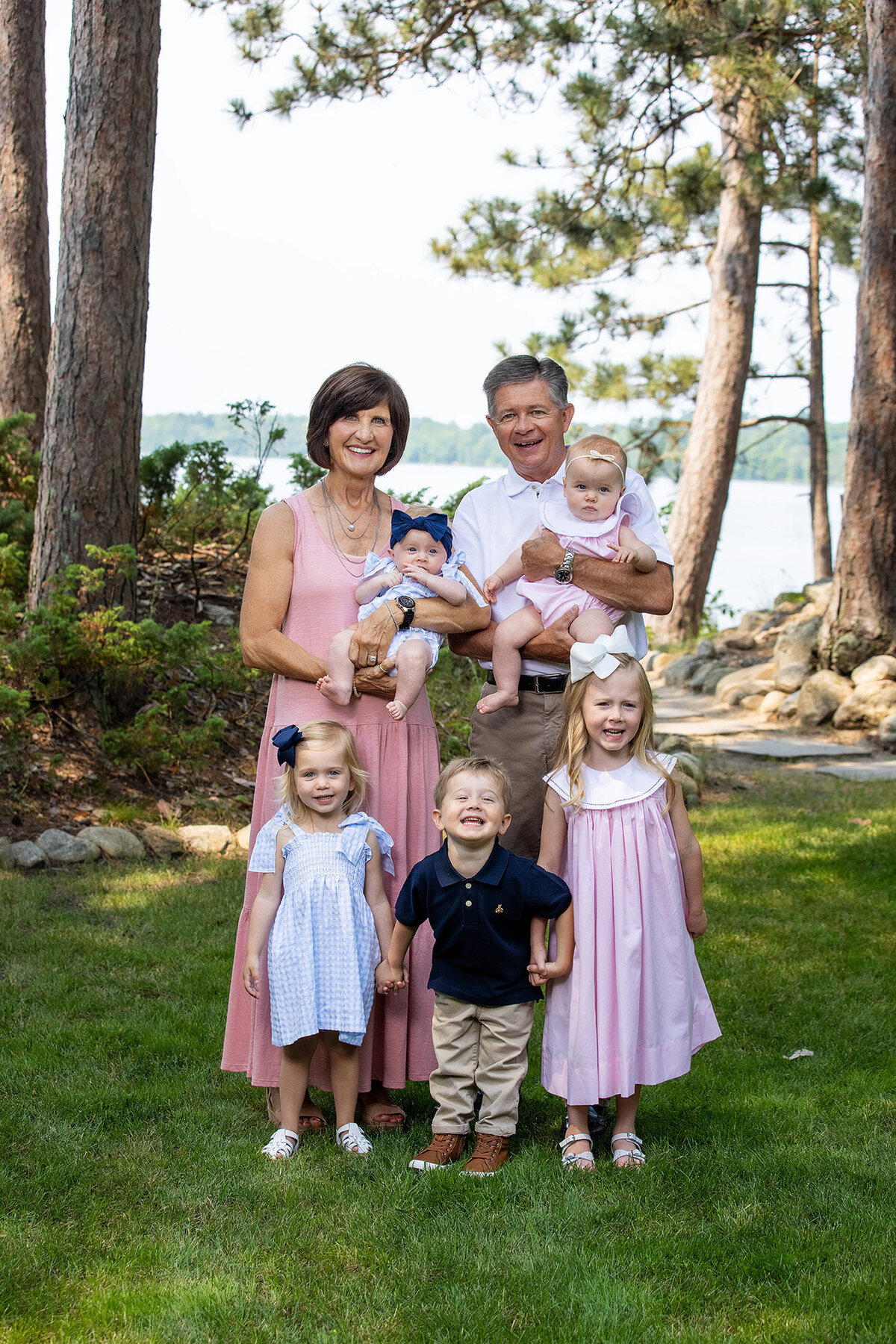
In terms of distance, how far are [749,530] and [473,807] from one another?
55.1m

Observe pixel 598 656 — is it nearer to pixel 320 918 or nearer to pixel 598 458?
pixel 598 458

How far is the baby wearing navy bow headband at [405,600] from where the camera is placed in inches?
120

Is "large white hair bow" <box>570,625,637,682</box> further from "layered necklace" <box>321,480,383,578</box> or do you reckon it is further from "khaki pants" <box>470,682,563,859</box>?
"layered necklace" <box>321,480,383,578</box>

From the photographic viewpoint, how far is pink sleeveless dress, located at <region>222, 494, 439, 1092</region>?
315cm

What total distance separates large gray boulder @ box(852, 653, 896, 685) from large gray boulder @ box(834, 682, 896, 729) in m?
0.05

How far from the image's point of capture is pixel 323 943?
10.0ft

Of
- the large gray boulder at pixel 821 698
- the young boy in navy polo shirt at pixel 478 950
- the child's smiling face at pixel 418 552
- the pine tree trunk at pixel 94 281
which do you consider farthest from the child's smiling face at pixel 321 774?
the large gray boulder at pixel 821 698

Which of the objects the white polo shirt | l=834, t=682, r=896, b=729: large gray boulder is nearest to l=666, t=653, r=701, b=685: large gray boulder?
l=834, t=682, r=896, b=729: large gray boulder

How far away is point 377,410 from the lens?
308cm

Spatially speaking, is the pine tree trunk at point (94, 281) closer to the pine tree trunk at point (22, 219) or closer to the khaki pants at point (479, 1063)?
the pine tree trunk at point (22, 219)

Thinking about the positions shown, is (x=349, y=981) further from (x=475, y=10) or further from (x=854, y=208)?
(x=854, y=208)

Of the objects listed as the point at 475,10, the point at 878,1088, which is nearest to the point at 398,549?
the point at 878,1088

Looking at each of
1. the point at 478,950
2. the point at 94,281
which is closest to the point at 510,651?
the point at 478,950

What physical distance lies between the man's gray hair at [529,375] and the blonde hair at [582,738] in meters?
0.69
